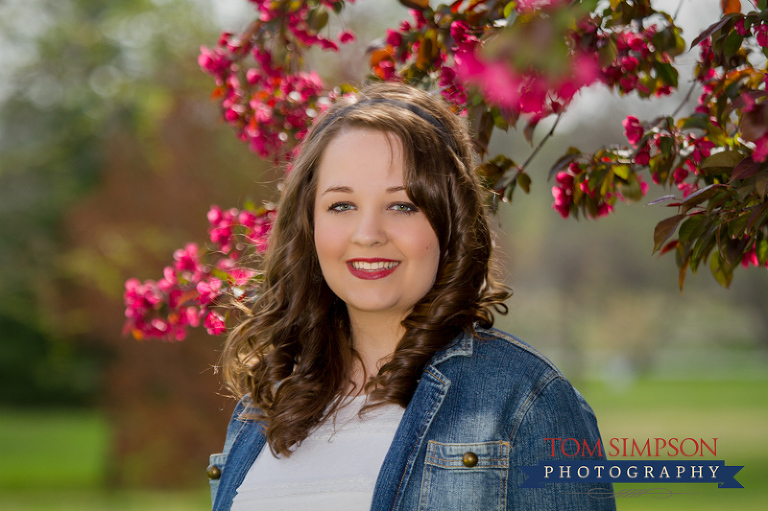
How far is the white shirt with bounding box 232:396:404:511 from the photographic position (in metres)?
1.96

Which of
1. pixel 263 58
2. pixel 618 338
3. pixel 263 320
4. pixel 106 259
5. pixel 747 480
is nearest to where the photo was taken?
pixel 263 320

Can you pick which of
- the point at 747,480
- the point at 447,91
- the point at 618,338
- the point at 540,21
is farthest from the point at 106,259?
the point at 618,338

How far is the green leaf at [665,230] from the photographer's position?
1.84 m

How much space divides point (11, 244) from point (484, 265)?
65.9ft

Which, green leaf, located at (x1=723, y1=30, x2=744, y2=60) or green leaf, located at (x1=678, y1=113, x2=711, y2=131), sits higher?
green leaf, located at (x1=678, y1=113, x2=711, y2=131)

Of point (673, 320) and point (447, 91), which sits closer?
point (447, 91)

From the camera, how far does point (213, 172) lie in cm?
1117

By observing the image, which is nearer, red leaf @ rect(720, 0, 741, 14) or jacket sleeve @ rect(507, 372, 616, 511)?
jacket sleeve @ rect(507, 372, 616, 511)

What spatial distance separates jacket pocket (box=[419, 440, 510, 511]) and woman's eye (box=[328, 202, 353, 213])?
2.15 feet

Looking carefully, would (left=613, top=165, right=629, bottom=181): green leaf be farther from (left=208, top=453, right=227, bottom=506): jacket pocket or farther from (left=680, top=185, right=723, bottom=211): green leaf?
(left=208, top=453, right=227, bottom=506): jacket pocket

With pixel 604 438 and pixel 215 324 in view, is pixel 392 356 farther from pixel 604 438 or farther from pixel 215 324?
pixel 604 438

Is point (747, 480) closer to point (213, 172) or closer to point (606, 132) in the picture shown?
point (606, 132)

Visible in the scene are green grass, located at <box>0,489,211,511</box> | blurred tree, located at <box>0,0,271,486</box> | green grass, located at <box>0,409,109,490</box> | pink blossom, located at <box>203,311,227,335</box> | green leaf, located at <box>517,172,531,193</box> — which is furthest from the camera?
green grass, located at <box>0,409,109,490</box>

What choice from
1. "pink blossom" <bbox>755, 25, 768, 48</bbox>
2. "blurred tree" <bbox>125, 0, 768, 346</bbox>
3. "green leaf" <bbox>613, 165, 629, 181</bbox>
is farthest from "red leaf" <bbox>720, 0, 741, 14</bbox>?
"green leaf" <bbox>613, 165, 629, 181</bbox>
